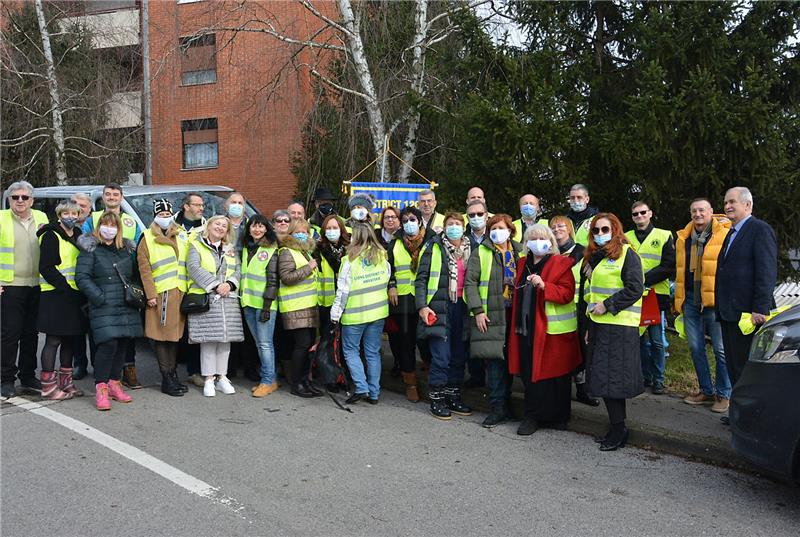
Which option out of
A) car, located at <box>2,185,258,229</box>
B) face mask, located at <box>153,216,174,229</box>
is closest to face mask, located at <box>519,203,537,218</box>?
car, located at <box>2,185,258,229</box>

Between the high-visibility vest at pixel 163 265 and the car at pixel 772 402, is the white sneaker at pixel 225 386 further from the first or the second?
the car at pixel 772 402

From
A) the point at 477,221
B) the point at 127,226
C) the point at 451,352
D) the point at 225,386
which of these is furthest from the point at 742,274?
the point at 127,226

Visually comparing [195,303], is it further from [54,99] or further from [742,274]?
[54,99]

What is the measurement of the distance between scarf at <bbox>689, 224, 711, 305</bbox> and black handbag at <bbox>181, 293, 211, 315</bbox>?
4.48 metres

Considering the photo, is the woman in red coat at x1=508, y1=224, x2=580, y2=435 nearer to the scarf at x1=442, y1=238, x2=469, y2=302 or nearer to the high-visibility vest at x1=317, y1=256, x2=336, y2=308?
the scarf at x1=442, y1=238, x2=469, y2=302

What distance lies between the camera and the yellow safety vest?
6.77 meters

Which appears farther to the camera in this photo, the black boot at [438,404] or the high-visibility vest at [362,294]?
the high-visibility vest at [362,294]

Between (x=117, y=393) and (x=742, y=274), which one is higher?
(x=742, y=274)

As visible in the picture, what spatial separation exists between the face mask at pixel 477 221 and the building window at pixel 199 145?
17.3 m

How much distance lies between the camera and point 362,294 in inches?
256

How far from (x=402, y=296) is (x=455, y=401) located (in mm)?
1158

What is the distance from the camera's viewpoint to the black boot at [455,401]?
6.30 metres

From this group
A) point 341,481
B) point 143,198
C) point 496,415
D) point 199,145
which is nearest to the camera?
point 341,481

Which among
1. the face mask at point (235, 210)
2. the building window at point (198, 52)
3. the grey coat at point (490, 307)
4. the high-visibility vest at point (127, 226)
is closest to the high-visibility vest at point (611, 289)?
the grey coat at point (490, 307)
